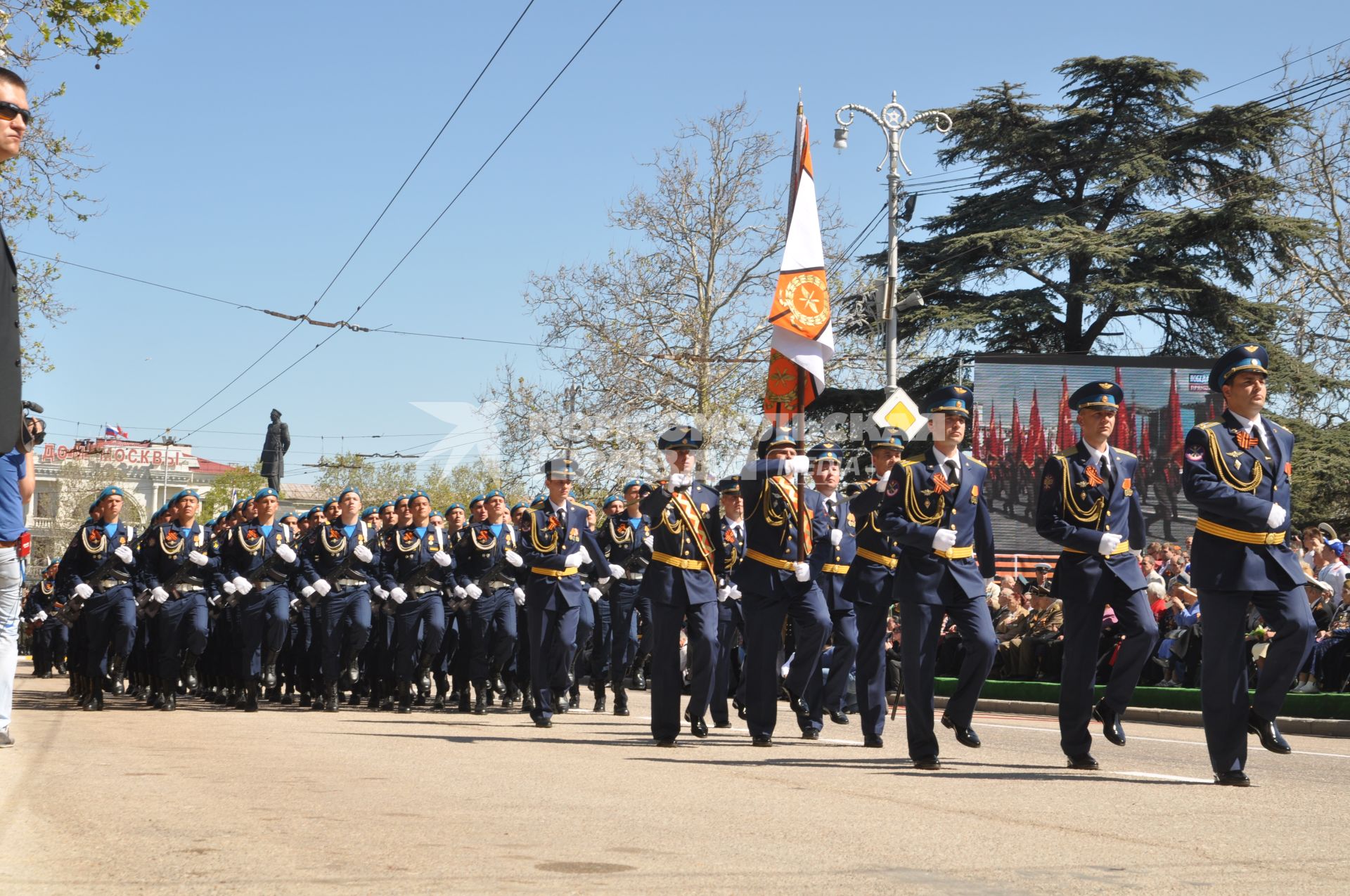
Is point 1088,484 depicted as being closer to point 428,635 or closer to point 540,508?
point 540,508

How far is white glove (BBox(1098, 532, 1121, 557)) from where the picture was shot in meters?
8.15

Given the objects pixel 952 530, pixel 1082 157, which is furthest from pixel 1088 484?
pixel 1082 157

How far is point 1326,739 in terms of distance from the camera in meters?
13.0

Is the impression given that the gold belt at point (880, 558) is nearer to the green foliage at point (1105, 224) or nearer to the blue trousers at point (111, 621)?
the blue trousers at point (111, 621)

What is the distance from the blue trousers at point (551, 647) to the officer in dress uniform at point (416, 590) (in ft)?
7.88

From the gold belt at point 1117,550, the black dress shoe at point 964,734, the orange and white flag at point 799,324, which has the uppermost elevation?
the orange and white flag at point 799,324

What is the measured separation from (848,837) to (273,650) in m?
A: 11.1

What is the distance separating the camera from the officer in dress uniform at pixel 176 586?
50.6ft

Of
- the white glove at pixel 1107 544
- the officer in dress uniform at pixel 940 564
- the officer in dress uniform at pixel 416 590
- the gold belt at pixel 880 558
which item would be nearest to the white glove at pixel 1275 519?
the white glove at pixel 1107 544

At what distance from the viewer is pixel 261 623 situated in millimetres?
15656

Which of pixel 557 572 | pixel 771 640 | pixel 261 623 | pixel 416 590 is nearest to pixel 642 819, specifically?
pixel 771 640

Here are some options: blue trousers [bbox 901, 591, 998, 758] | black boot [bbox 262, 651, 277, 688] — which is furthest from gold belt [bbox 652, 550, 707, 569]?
black boot [bbox 262, 651, 277, 688]

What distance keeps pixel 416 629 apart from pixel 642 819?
30.6ft

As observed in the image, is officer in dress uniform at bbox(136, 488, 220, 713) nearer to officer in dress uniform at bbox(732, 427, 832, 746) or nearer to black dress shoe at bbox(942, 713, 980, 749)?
officer in dress uniform at bbox(732, 427, 832, 746)
